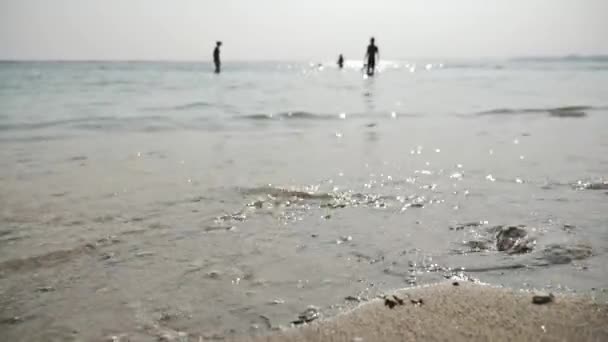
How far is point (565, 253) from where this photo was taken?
301 centimetres

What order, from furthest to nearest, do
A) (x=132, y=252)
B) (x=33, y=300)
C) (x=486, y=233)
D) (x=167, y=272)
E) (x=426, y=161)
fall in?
(x=426, y=161), (x=486, y=233), (x=132, y=252), (x=167, y=272), (x=33, y=300)

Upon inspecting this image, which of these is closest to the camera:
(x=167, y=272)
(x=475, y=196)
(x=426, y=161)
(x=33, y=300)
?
(x=33, y=300)

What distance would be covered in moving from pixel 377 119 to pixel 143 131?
4.96 m

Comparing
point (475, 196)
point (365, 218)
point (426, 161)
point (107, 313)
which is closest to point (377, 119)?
point (426, 161)

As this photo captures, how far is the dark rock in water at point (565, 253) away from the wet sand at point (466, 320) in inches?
21.6

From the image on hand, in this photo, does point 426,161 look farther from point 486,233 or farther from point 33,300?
point 33,300

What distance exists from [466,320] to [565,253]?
4.00ft

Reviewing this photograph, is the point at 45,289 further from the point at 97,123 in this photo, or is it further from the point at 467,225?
the point at 97,123

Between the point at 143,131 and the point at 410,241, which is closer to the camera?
the point at 410,241

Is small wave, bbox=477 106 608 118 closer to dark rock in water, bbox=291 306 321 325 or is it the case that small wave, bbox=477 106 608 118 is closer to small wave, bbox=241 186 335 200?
small wave, bbox=241 186 335 200

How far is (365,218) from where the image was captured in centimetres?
385

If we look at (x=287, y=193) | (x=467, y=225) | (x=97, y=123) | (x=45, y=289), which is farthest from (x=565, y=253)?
(x=97, y=123)

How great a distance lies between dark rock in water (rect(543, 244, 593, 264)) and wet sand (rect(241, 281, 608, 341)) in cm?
55

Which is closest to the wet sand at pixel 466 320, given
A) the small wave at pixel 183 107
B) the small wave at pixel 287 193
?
the small wave at pixel 287 193
